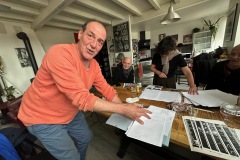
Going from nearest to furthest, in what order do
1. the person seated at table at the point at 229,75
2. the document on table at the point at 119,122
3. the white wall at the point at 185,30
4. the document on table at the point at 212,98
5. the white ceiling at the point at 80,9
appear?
1. the document on table at the point at 119,122
2. the document on table at the point at 212,98
3. the person seated at table at the point at 229,75
4. the white ceiling at the point at 80,9
5. the white wall at the point at 185,30

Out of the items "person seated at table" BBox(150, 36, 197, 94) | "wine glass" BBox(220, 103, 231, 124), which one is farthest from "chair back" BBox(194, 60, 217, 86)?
"wine glass" BBox(220, 103, 231, 124)

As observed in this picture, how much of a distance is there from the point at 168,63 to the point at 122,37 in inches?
111

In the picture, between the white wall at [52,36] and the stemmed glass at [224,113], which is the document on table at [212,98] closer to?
the stemmed glass at [224,113]

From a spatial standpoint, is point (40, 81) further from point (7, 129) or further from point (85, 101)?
point (7, 129)

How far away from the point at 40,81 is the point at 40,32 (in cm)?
401

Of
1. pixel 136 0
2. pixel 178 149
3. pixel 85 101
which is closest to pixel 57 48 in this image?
pixel 85 101

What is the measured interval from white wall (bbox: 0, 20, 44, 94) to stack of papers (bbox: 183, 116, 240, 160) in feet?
13.0

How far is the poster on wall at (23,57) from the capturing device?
3162mm

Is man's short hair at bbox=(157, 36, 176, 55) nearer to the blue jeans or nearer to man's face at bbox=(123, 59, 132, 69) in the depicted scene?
man's face at bbox=(123, 59, 132, 69)

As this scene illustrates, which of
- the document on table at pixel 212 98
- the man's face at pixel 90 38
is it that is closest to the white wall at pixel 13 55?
the man's face at pixel 90 38

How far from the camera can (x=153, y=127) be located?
2.39 ft

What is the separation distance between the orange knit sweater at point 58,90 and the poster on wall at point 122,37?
3.33 metres

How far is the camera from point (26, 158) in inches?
46.8

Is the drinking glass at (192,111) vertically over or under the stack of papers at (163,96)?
under
